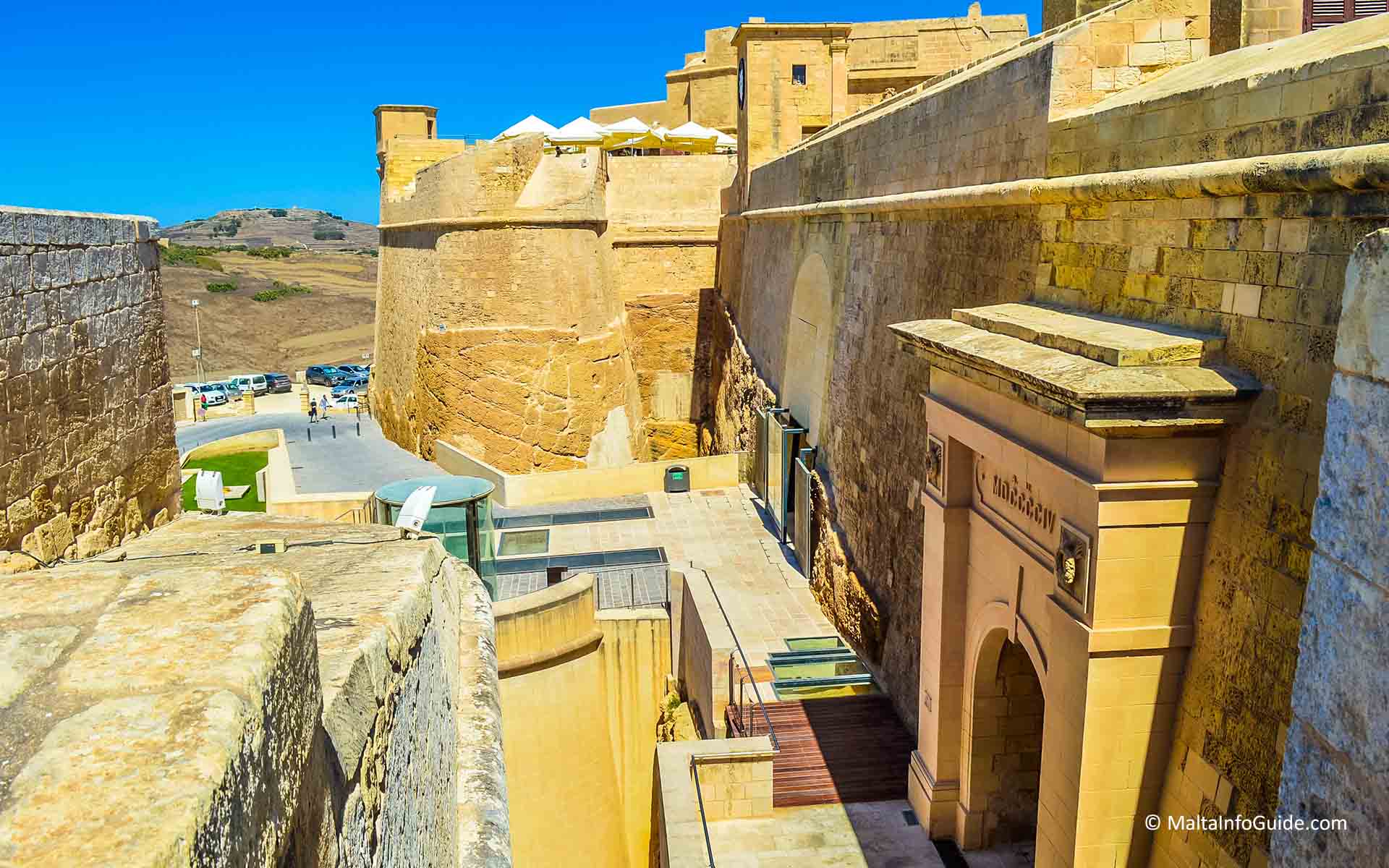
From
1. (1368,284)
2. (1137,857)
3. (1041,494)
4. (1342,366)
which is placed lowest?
(1137,857)

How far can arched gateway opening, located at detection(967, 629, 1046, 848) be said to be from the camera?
659 centimetres

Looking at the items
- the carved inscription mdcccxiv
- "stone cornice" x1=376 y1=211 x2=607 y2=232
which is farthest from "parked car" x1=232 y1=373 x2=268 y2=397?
the carved inscription mdcccxiv

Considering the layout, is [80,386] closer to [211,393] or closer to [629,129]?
[629,129]

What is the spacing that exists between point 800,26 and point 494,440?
28.0 ft

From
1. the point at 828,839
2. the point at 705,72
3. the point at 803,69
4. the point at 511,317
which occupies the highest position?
the point at 705,72

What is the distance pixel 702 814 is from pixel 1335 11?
6.52 m

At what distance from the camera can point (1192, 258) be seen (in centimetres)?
471

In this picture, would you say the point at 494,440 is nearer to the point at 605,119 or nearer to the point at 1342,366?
the point at 1342,366

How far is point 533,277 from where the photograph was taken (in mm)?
16391

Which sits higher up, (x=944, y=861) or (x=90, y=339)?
(x=90, y=339)

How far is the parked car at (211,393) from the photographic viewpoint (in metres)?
29.0

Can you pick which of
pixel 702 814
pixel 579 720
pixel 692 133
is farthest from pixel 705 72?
pixel 702 814

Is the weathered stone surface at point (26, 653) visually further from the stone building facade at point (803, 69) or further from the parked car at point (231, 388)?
the parked car at point (231, 388)

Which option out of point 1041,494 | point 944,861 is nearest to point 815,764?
point 944,861
